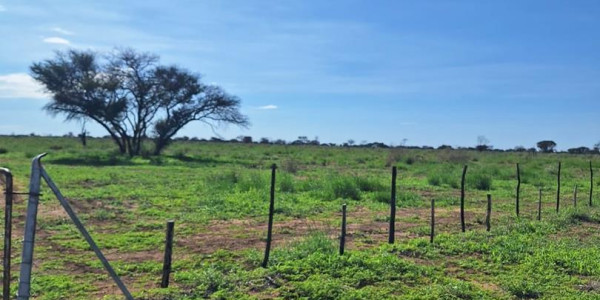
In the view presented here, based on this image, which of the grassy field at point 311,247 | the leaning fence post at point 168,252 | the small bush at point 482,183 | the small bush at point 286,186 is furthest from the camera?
the small bush at point 482,183

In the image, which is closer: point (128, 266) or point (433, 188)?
point (128, 266)

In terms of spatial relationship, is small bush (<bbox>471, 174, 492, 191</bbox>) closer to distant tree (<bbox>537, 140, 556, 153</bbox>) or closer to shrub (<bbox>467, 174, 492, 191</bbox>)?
shrub (<bbox>467, 174, 492, 191</bbox>)

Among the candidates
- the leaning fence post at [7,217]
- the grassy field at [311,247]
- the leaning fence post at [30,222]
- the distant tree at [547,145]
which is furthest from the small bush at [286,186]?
the distant tree at [547,145]

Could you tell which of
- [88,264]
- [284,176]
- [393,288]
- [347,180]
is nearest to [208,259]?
[88,264]

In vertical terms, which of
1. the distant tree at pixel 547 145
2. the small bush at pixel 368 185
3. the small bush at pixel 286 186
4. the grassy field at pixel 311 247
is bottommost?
the grassy field at pixel 311 247

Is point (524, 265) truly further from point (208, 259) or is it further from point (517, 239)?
point (208, 259)

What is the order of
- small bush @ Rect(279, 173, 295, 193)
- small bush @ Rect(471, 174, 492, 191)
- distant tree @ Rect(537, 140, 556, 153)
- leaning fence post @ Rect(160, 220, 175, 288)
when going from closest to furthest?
leaning fence post @ Rect(160, 220, 175, 288), small bush @ Rect(279, 173, 295, 193), small bush @ Rect(471, 174, 492, 191), distant tree @ Rect(537, 140, 556, 153)

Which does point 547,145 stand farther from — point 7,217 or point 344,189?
point 7,217

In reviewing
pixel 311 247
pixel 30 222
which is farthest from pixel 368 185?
pixel 30 222

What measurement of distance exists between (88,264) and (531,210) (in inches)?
424

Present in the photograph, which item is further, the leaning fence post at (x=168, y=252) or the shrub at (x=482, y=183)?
the shrub at (x=482, y=183)

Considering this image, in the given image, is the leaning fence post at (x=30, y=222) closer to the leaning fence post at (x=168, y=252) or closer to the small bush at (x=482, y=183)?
the leaning fence post at (x=168, y=252)

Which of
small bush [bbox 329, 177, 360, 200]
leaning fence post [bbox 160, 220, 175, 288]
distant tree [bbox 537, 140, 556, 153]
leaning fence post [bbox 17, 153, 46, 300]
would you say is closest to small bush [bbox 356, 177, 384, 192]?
small bush [bbox 329, 177, 360, 200]

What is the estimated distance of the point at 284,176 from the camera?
18359mm
